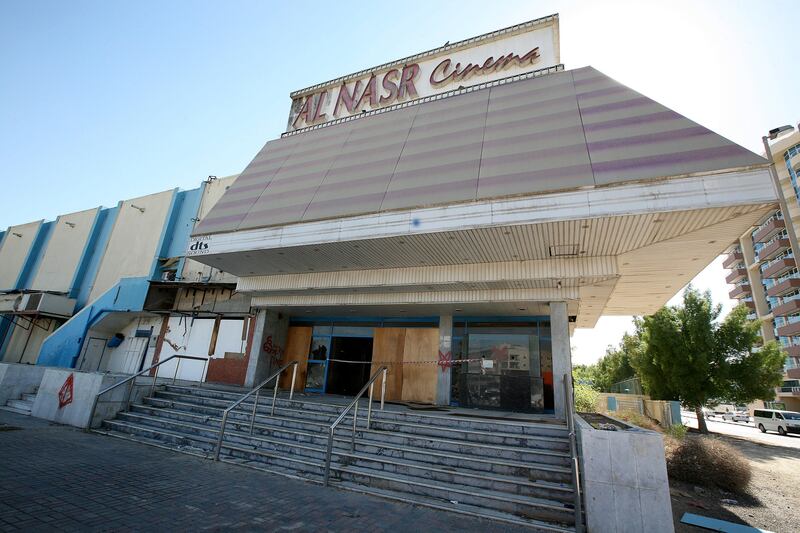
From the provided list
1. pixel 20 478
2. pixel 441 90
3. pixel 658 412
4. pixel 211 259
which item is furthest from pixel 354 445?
pixel 658 412

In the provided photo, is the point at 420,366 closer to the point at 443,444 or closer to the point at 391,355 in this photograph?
the point at 391,355

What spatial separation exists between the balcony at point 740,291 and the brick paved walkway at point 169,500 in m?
67.3

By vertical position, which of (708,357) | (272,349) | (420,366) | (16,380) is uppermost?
(708,357)

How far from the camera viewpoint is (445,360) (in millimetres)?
13070

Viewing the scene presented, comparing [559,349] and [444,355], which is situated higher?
[559,349]

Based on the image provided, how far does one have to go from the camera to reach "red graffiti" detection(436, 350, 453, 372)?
1295 centimetres

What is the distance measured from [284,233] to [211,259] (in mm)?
3523

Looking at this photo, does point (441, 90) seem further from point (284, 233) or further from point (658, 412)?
point (658, 412)

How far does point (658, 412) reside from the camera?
20031mm

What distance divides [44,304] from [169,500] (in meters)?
23.7

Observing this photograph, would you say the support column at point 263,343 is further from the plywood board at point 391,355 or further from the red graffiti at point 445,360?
the red graffiti at point 445,360

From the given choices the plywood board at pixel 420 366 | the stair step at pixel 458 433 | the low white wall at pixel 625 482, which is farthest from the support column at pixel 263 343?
the low white wall at pixel 625 482

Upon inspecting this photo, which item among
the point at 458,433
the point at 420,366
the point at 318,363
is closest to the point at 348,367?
the point at 318,363

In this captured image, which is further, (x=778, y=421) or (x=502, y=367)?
(x=778, y=421)
